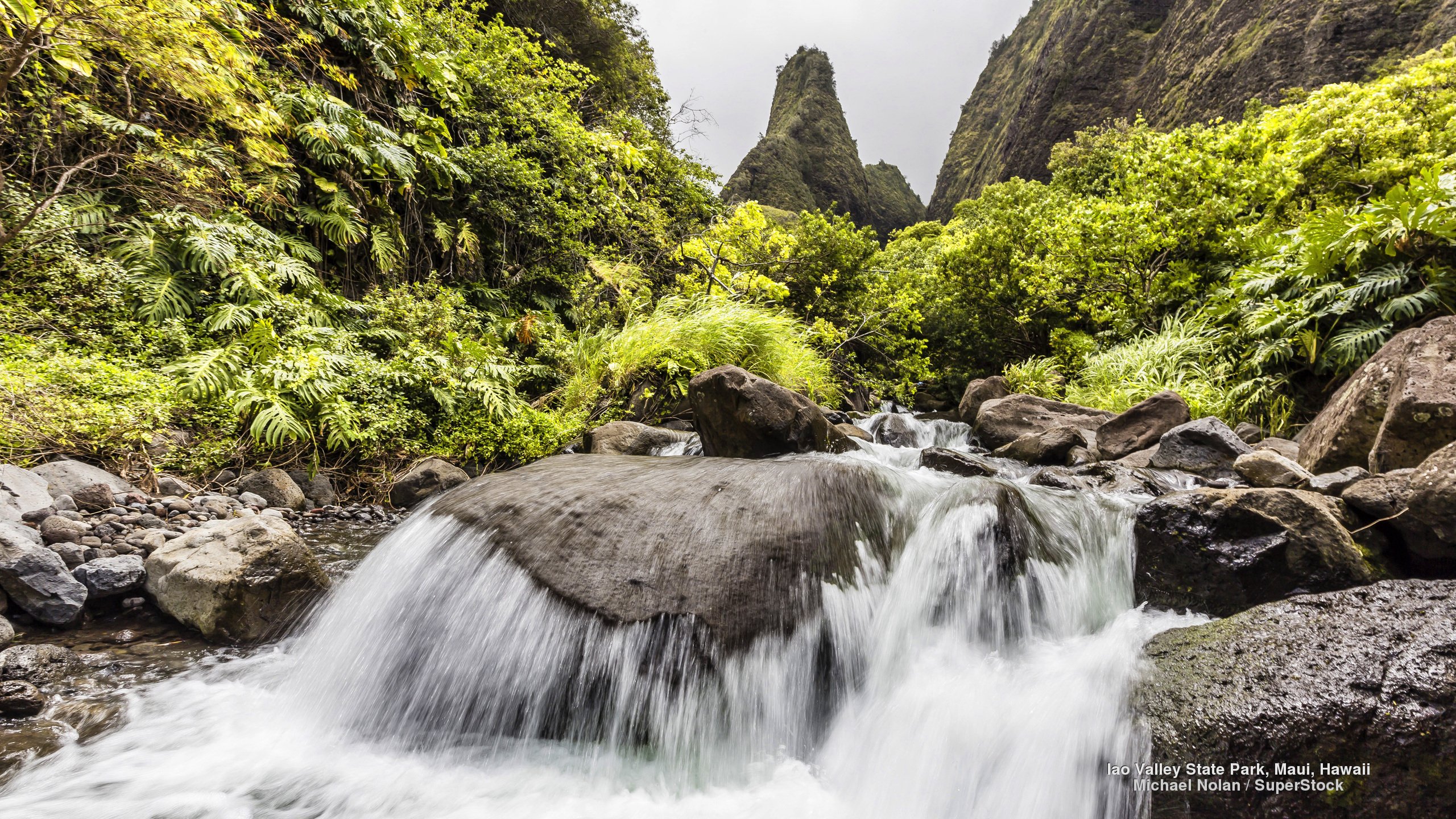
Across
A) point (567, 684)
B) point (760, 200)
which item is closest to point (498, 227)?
point (567, 684)

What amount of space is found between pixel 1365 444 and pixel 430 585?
600cm

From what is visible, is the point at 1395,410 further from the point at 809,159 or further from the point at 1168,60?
the point at 809,159

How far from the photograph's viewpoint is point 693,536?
2.63m

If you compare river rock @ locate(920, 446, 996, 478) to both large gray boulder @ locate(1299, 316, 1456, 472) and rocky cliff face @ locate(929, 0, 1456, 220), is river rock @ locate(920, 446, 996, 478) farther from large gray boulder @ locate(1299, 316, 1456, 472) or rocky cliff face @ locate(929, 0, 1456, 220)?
rocky cliff face @ locate(929, 0, 1456, 220)

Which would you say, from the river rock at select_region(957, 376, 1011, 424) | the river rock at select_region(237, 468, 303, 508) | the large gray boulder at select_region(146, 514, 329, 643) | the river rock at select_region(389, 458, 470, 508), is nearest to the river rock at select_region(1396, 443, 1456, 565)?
the large gray boulder at select_region(146, 514, 329, 643)

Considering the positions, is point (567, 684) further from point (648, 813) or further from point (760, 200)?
point (760, 200)

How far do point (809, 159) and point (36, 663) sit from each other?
44.4 metres

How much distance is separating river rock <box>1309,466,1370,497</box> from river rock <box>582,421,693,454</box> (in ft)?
16.5

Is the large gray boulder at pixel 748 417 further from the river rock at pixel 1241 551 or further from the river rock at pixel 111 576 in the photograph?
the river rock at pixel 111 576

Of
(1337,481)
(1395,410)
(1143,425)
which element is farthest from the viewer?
(1143,425)

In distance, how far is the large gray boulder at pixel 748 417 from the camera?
5.20m

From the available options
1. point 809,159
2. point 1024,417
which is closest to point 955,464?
point 1024,417

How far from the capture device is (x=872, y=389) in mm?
10250

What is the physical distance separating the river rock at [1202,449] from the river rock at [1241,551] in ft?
7.14
